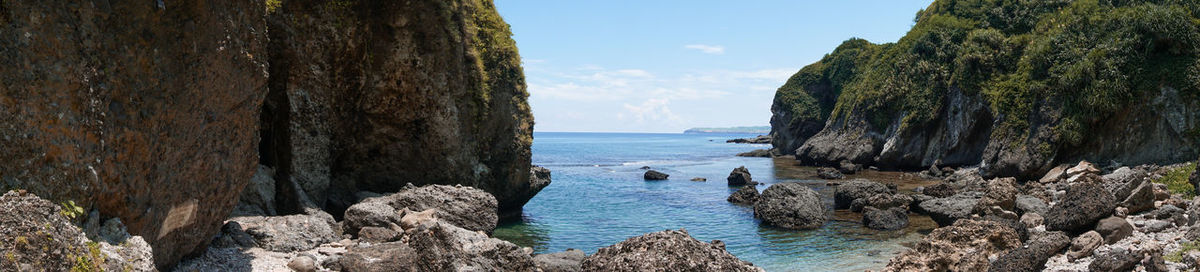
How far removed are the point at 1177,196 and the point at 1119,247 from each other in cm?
659

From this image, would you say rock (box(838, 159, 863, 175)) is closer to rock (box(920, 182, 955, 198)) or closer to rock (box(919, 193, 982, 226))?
rock (box(920, 182, 955, 198))

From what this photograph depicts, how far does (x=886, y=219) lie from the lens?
21641mm

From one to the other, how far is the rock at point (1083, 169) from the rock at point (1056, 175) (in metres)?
0.38

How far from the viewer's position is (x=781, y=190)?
2438cm

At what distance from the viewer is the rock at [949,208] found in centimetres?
2098

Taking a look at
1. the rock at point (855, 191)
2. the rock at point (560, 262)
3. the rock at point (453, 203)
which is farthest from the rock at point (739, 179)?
the rock at point (560, 262)

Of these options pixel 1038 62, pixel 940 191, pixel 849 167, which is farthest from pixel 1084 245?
pixel 849 167

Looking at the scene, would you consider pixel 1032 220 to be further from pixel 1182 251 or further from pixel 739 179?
pixel 739 179

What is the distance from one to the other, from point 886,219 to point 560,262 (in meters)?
12.6

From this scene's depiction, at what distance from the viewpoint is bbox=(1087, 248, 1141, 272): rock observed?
36.4 ft

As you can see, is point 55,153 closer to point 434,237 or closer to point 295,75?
point 434,237

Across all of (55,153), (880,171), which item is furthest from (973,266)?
(880,171)

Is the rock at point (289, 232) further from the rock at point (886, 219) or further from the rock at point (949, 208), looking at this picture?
the rock at point (949, 208)

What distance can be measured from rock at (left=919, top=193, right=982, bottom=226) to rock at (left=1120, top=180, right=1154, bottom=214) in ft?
15.5
